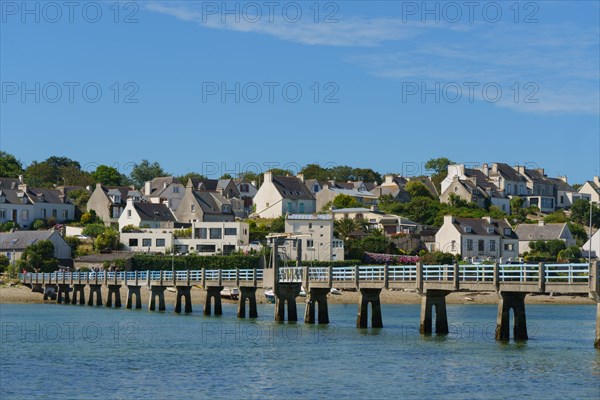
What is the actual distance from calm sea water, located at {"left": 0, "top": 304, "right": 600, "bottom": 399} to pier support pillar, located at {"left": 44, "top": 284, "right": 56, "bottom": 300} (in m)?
38.9

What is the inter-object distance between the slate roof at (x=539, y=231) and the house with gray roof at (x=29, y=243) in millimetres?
55581

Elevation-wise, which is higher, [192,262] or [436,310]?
[192,262]

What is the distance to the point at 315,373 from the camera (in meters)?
42.5

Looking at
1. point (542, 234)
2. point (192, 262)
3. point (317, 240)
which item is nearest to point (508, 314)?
point (192, 262)

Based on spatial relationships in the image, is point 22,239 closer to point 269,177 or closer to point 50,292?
point 50,292

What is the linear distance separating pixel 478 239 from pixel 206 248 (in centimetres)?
3212

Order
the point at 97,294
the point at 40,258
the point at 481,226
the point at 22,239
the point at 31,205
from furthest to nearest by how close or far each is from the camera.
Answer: the point at 31,205, the point at 481,226, the point at 22,239, the point at 40,258, the point at 97,294

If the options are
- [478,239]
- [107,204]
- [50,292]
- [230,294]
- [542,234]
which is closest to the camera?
[230,294]

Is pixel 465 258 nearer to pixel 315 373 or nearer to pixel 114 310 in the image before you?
pixel 114 310

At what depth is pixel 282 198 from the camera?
505ft

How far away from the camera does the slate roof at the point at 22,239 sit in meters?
122

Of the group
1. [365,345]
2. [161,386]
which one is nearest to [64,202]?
[365,345]

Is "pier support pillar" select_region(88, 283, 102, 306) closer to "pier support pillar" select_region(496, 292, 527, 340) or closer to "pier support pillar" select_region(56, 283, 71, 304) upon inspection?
"pier support pillar" select_region(56, 283, 71, 304)

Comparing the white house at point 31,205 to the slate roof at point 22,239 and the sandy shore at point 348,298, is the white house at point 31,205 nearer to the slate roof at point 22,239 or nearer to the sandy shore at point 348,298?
the slate roof at point 22,239
